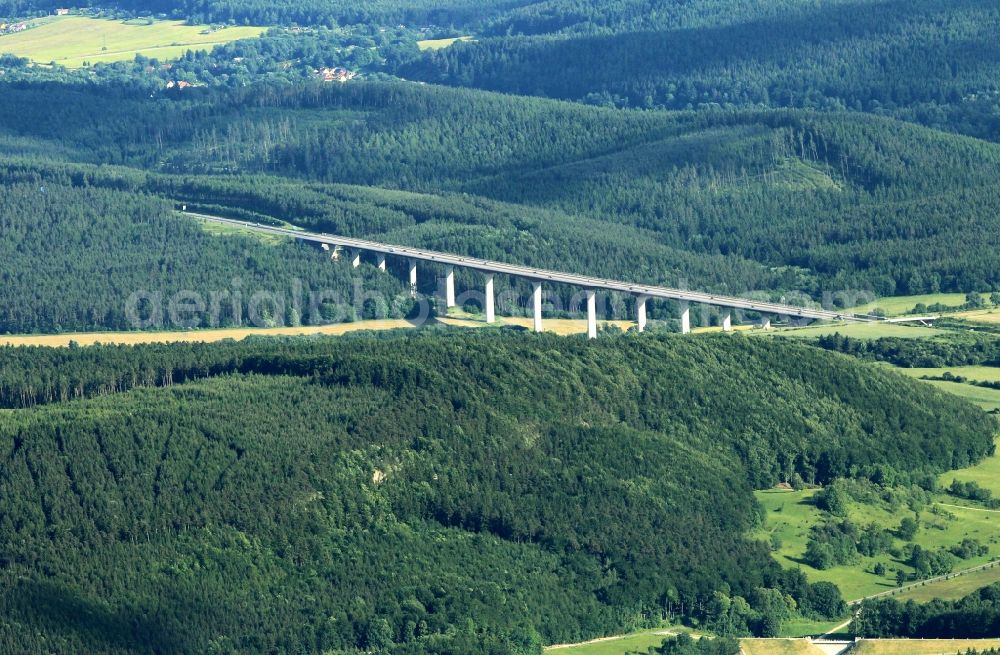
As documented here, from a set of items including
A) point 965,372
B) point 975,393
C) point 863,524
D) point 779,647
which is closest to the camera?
point 779,647

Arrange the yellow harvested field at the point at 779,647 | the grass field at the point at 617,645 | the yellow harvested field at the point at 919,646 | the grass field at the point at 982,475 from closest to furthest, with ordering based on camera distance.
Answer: the yellow harvested field at the point at 919,646
the yellow harvested field at the point at 779,647
the grass field at the point at 617,645
the grass field at the point at 982,475

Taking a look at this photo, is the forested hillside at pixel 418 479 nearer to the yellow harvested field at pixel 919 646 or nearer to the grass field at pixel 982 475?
the grass field at pixel 982 475

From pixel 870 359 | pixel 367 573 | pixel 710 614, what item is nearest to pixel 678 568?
pixel 710 614

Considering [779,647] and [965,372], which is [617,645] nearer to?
[779,647]

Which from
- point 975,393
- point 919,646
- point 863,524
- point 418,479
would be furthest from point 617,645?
point 975,393

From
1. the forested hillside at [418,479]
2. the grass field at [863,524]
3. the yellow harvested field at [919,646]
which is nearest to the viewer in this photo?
the yellow harvested field at [919,646]

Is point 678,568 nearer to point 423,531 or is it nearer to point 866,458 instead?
point 423,531

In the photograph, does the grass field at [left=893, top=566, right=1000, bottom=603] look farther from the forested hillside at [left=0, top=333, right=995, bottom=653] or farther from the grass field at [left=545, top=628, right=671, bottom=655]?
the grass field at [left=545, top=628, right=671, bottom=655]

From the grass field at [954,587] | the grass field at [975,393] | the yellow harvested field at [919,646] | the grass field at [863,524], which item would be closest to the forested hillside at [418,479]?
the grass field at [863,524]
